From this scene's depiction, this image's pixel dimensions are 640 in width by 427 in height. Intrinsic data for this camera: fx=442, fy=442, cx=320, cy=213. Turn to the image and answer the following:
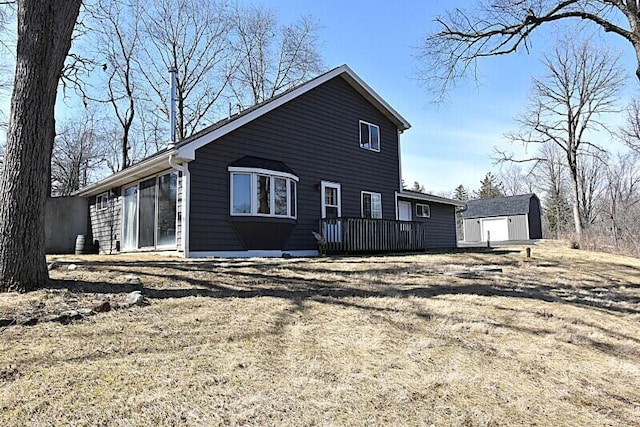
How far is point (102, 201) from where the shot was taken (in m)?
14.6

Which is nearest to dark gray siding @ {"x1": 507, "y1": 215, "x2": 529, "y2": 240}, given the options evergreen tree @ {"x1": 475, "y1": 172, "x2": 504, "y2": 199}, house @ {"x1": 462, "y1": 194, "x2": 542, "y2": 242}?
house @ {"x1": 462, "y1": 194, "x2": 542, "y2": 242}

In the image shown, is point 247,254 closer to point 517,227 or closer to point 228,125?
point 228,125

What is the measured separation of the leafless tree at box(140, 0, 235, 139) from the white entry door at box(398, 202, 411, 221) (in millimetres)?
13401

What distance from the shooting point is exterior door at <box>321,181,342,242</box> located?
12.6 metres

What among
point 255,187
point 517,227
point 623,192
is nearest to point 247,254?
point 255,187

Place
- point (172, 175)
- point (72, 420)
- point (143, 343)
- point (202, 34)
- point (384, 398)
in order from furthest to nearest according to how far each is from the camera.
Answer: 1. point (202, 34)
2. point (172, 175)
3. point (143, 343)
4. point (384, 398)
5. point (72, 420)

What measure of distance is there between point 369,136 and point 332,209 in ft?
11.1

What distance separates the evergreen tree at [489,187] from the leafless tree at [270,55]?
34.5 metres

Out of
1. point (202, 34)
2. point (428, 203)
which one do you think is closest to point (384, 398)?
point (428, 203)

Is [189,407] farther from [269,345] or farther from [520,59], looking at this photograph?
[520,59]

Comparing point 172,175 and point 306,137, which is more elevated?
point 306,137

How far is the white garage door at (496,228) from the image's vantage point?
110ft

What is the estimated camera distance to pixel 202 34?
2489 centimetres

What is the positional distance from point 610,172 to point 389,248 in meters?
29.2
